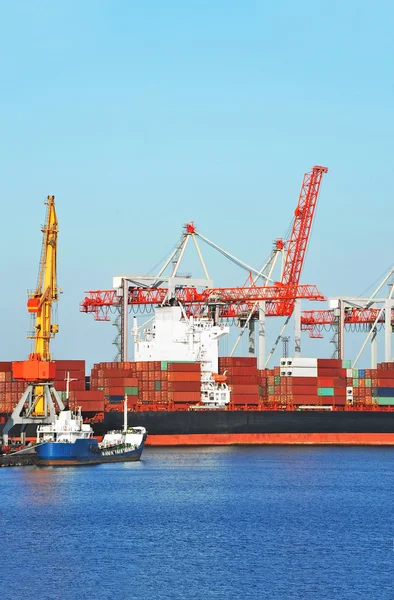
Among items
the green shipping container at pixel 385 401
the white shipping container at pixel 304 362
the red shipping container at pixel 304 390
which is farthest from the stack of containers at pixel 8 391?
the green shipping container at pixel 385 401

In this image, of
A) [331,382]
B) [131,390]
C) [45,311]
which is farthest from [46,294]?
[331,382]

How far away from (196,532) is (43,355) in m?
30.3

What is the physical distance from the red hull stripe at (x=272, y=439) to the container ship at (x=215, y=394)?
0.07 meters

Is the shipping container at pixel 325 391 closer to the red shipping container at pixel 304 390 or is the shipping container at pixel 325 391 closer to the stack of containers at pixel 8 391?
the red shipping container at pixel 304 390

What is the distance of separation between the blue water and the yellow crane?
25.7 ft

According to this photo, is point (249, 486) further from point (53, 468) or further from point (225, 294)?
point (225, 294)

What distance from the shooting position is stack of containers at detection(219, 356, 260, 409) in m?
85.3

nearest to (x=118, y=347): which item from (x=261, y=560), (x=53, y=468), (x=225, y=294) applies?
(x=225, y=294)

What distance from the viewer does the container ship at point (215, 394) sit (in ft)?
264

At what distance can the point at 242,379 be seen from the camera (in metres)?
86.5

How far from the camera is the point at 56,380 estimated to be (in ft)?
255

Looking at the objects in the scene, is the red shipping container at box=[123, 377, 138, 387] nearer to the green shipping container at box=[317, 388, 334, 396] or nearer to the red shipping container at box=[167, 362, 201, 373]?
the red shipping container at box=[167, 362, 201, 373]

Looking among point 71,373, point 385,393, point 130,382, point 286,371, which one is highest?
point 286,371

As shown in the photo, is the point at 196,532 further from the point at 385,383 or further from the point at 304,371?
the point at 385,383
